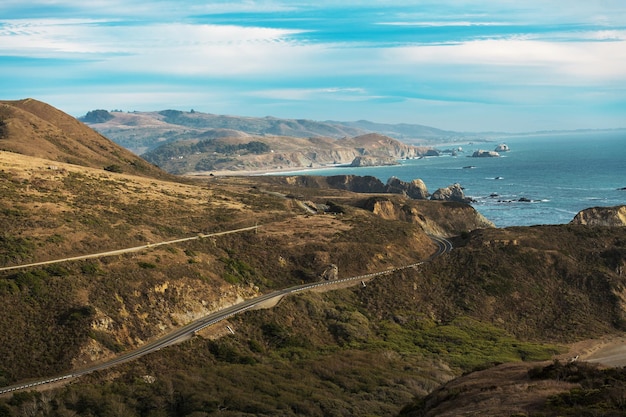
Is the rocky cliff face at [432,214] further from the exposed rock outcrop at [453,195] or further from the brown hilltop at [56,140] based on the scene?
the brown hilltop at [56,140]

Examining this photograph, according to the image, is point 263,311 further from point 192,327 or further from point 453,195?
point 453,195

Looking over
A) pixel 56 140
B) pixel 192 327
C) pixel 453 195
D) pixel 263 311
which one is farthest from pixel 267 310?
pixel 453 195

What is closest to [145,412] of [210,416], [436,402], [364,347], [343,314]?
[210,416]

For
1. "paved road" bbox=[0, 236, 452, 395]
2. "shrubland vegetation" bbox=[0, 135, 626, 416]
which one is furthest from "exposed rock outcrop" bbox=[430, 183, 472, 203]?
"paved road" bbox=[0, 236, 452, 395]

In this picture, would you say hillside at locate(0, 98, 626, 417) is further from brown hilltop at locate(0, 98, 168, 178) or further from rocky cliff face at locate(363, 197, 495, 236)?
rocky cliff face at locate(363, 197, 495, 236)

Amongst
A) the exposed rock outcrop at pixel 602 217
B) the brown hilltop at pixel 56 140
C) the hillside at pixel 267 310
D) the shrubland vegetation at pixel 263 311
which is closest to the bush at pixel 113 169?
the brown hilltop at pixel 56 140

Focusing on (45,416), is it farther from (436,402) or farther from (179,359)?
(436,402)
